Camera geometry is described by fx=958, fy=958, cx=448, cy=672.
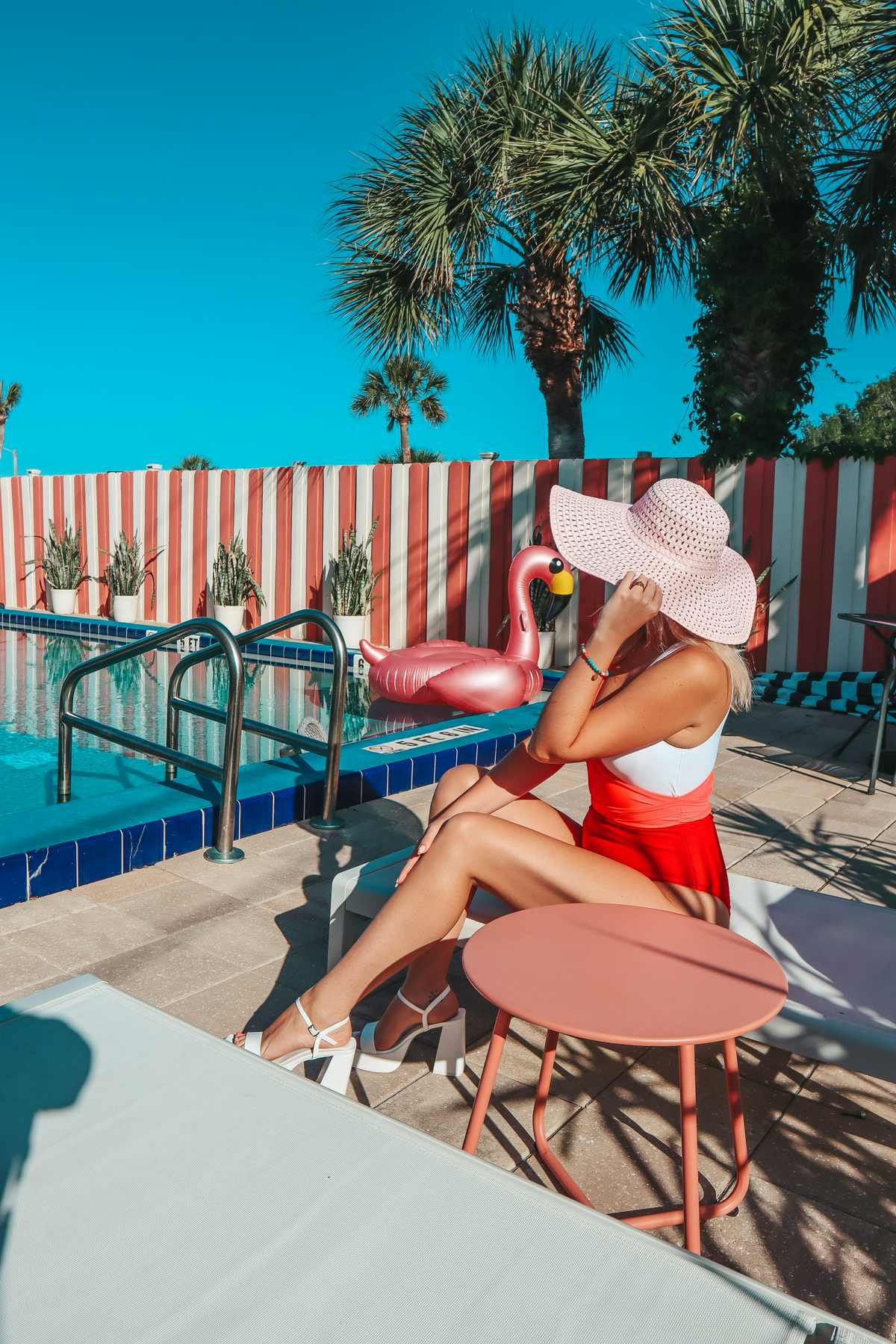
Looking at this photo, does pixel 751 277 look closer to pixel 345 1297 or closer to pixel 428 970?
pixel 428 970

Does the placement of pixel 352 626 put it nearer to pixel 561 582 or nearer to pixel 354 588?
pixel 354 588

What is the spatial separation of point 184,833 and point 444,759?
1642 millimetres

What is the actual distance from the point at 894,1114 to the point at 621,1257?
1189mm

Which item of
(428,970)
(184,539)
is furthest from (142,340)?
(428,970)

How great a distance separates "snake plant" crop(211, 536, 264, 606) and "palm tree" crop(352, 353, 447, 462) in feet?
62.2

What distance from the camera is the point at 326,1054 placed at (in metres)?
1.96

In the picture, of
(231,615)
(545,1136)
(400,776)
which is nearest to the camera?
(545,1136)

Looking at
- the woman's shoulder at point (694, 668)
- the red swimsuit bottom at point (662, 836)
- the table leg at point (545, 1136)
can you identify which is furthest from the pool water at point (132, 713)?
the woman's shoulder at point (694, 668)

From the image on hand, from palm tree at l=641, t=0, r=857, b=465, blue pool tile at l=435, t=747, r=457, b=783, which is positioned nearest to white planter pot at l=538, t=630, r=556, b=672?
palm tree at l=641, t=0, r=857, b=465

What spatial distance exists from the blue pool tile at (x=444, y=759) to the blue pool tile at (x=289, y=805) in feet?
3.12

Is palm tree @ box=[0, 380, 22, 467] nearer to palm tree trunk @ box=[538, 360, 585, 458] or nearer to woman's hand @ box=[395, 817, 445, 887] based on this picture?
palm tree trunk @ box=[538, 360, 585, 458]

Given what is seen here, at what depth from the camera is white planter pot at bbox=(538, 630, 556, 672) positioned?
29.6ft

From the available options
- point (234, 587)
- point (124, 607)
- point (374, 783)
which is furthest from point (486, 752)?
point (124, 607)

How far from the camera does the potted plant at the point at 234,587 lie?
11242 mm
